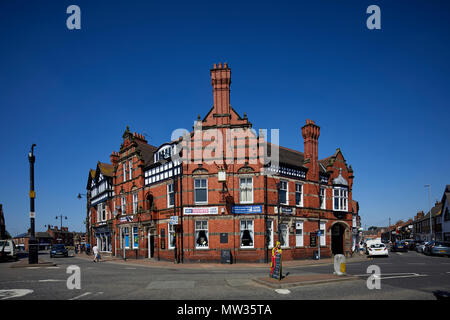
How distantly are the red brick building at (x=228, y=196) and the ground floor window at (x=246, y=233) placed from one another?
3.0 inches

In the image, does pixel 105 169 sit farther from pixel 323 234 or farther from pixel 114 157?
pixel 323 234

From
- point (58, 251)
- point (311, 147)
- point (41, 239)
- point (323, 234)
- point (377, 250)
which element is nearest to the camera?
point (311, 147)

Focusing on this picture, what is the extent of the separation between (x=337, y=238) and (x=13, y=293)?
2931 cm

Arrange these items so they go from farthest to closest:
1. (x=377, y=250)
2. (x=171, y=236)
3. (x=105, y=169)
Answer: (x=105, y=169) < (x=377, y=250) < (x=171, y=236)

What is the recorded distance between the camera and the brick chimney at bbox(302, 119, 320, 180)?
31469mm

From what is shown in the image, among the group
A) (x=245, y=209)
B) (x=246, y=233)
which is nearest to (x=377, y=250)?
(x=246, y=233)

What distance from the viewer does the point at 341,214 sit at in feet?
113

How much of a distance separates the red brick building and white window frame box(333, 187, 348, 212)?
1.72 meters

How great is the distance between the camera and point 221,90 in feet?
93.0
